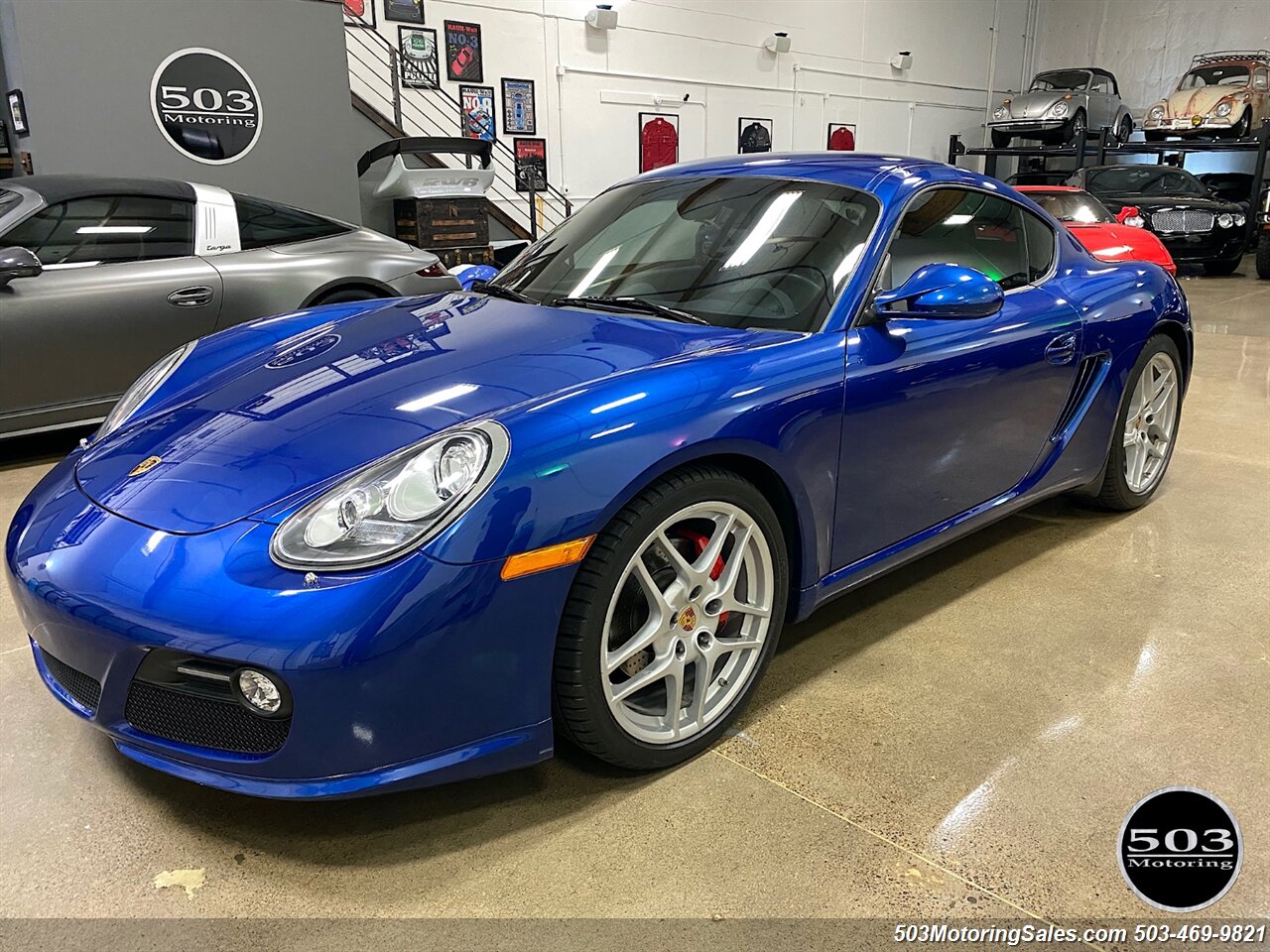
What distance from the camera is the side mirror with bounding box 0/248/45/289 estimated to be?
363 cm

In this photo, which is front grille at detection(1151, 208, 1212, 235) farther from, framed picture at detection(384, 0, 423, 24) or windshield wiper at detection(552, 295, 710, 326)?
windshield wiper at detection(552, 295, 710, 326)

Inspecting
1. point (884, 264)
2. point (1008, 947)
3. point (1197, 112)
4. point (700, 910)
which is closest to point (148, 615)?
point (700, 910)

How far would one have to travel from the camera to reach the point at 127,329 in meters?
4.00

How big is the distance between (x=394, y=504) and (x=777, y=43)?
50.7ft

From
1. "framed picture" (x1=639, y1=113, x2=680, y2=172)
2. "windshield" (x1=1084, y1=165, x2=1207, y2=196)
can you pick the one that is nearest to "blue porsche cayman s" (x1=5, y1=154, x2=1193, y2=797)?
"windshield" (x1=1084, y1=165, x2=1207, y2=196)

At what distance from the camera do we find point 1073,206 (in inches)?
333

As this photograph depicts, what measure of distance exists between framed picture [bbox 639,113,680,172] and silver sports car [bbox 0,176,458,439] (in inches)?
383

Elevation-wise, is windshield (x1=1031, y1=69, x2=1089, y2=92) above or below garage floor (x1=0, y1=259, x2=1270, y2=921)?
above

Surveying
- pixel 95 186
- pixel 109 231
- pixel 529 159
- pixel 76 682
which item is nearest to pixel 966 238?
pixel 76 682

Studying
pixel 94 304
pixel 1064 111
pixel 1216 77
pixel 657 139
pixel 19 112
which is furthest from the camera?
pixel 1064 111

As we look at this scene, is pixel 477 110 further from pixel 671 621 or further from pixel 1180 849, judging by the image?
pixel 1180 849

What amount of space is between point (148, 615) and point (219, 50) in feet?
21.2

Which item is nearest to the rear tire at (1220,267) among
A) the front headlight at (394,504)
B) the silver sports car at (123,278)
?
the silver sports car at (123,278)

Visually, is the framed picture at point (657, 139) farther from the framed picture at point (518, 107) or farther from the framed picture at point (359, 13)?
the framed picture at point (359, 13)
